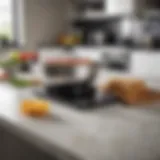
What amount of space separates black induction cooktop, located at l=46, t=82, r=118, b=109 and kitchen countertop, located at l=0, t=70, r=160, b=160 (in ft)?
0.10

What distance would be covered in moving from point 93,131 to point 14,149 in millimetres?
366

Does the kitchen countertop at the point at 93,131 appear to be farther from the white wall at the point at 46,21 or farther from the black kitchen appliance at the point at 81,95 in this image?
the white wall at the point at 46,21

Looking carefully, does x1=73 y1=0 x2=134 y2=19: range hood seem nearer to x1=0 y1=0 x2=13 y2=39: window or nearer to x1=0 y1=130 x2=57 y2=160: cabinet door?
x1=0 y1=0 x2=13 y2=39: window

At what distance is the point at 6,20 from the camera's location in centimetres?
348

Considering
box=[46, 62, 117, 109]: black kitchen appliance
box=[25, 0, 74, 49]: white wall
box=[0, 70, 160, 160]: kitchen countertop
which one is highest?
box=[0, 70, 160, 160]: kitchen countertop

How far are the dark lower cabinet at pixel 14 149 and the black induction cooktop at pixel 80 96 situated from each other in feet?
0.56

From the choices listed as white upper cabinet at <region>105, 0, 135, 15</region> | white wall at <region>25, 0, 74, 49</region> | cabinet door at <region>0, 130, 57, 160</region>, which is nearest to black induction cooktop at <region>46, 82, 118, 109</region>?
cabinet door at <region>0, 130, 57, 160</region>

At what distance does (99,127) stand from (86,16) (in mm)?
3338

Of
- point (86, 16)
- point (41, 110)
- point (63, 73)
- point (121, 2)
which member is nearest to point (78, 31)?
point (86, 16)

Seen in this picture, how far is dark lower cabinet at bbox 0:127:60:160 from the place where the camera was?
87 centimetres

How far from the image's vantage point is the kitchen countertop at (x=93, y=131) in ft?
1.82

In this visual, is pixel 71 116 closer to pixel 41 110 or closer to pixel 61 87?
pixel 41 110

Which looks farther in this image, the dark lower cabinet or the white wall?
the white wall

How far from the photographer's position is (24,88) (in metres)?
1.20
